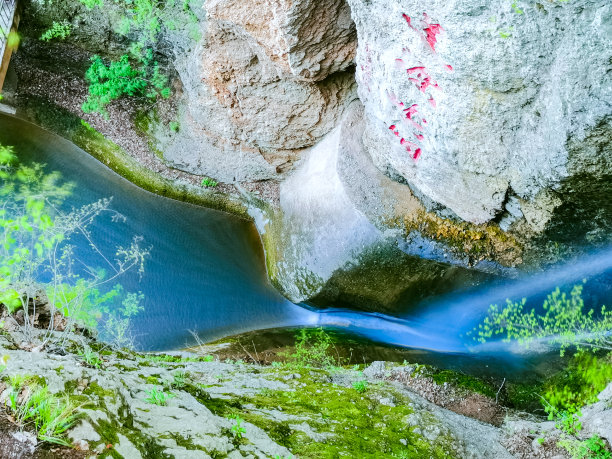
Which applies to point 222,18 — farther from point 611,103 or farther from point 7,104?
point 7,104

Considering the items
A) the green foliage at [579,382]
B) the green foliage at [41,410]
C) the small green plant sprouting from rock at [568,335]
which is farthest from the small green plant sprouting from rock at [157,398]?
the green foliage at [579,382]

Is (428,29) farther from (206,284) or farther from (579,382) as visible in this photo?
(206,284)

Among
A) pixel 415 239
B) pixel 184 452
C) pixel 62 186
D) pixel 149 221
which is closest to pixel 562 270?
pixel 415 239

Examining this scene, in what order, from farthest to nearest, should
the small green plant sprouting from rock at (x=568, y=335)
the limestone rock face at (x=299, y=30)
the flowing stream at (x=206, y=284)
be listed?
the flowing stream at (x=206, y=284), the small green plant sprouting from rock at (x=568, y=335), the limestone rock face at (x=299, y=30)

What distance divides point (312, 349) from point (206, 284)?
215 cm

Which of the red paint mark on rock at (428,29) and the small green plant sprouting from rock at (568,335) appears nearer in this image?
the red paint mark on rock at (428,29)

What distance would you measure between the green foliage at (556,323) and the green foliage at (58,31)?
754cm

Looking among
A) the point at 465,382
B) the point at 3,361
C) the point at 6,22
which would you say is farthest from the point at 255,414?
the point at 6,22

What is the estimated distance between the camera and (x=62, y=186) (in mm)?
7750

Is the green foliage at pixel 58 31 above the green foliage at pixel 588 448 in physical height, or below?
above

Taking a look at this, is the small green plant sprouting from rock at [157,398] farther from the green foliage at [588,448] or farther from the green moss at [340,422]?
Result: the green foliage at [588,448]

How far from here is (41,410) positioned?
2.06 metres

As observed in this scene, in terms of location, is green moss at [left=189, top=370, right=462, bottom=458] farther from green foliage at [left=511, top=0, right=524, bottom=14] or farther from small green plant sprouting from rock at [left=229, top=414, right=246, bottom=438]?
green foliage at [left=511, top=0, right=524, bottom=14]

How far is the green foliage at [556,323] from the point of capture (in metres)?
5.30
